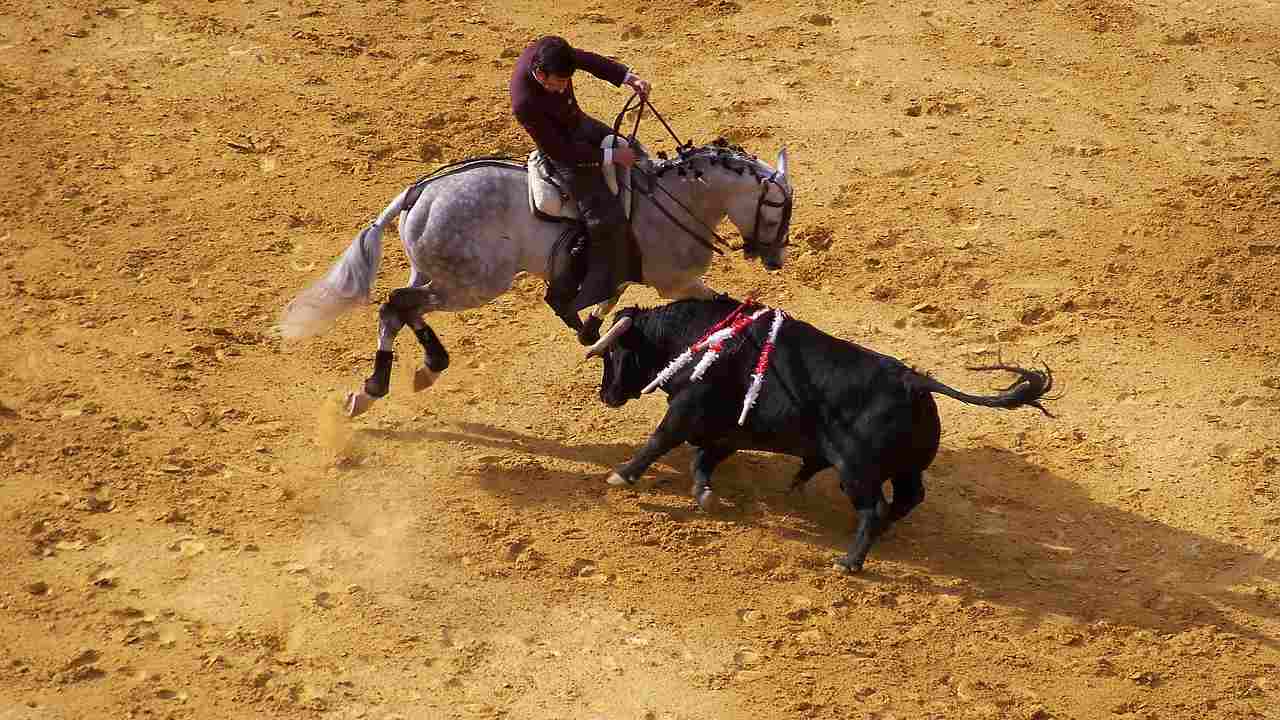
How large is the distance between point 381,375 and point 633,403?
1.98 meters

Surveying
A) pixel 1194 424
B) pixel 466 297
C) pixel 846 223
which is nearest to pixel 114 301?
pixel 466 297

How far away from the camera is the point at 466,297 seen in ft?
34.1

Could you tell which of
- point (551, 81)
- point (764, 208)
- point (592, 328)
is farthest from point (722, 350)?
point (551, 81)

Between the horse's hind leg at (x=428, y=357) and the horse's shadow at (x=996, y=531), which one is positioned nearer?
the horse's shadow at (x=996, y=531)

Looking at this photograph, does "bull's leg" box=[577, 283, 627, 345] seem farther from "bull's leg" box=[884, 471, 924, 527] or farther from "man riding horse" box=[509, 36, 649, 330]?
"bull's leg" box=[884, 471, 924, 527]

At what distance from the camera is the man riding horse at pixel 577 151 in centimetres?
992

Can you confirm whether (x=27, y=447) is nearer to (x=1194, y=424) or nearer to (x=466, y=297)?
(x=466, y=297)

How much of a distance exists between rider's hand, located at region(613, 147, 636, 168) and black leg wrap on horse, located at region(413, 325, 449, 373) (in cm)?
180

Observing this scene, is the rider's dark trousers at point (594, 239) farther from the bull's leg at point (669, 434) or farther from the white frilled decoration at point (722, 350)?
the bull's leg at point (669, 434)

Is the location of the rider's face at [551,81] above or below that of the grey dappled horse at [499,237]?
above

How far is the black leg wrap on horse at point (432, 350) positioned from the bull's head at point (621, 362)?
1.12 meters

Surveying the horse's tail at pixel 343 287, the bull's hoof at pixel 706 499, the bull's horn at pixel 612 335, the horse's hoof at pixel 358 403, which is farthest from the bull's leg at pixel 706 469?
the horse's tail at pixel 343 287

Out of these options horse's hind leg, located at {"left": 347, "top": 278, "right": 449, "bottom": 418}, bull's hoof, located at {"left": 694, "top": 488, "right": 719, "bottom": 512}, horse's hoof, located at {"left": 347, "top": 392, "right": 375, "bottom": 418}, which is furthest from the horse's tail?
bull's hoof, located at {"left": 694, "top": 488, "right": 719, "bottom": 512}

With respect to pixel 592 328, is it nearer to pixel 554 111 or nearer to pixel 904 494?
pixel 554 111
